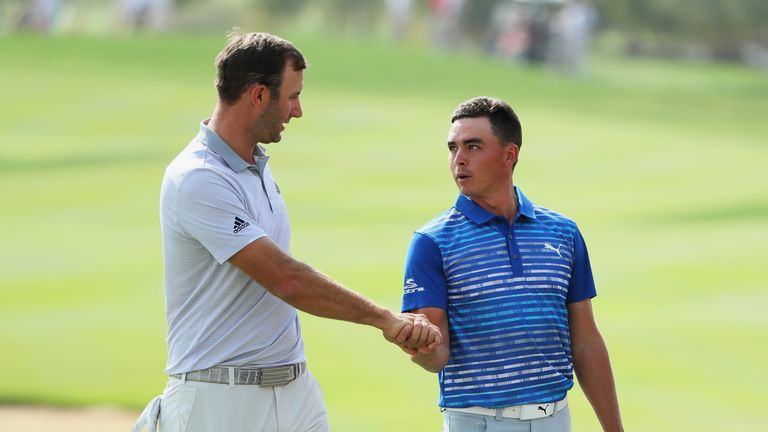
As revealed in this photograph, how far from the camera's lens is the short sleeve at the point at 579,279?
5320 mm

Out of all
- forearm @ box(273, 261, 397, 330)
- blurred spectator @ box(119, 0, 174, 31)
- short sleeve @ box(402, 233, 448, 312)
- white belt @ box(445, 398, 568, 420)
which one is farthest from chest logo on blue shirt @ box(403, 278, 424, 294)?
blurred spectator @ box(119, 0, 174, 31)

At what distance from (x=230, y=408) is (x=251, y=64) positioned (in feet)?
4.33

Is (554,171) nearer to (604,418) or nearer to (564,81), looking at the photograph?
(564,81)

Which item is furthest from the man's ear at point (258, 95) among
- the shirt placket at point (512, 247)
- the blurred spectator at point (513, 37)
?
the blurred spectator at point (513, 37)

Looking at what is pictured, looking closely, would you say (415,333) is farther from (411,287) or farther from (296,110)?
(296,110)

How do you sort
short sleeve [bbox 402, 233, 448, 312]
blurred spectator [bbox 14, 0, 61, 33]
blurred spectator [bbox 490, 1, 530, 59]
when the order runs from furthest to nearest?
blurred spectator [bbox 490, 1, 530, 59] → blurred spectator [bbox 14, 0, 61, 33] → short sleeve [bbox 402, 233, 448, 312]

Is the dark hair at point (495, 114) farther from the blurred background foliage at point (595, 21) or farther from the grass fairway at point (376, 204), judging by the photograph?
the blurred background foliage at point (595, 21)

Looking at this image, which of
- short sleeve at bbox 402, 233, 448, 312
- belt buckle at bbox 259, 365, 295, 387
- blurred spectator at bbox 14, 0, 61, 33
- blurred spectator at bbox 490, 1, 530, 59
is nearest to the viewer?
short sleeve at bbox 402, 233, 448, 312

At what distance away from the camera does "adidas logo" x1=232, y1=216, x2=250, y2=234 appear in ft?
16.3

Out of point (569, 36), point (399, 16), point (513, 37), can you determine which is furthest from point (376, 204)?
point (399, 16)

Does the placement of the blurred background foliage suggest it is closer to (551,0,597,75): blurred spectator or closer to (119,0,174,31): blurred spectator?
(551,0,597,75): blurred spectator

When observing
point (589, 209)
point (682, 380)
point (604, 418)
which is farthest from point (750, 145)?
point (604, 418)

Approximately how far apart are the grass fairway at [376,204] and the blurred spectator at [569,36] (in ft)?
7.48

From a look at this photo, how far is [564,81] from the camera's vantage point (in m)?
40.4
